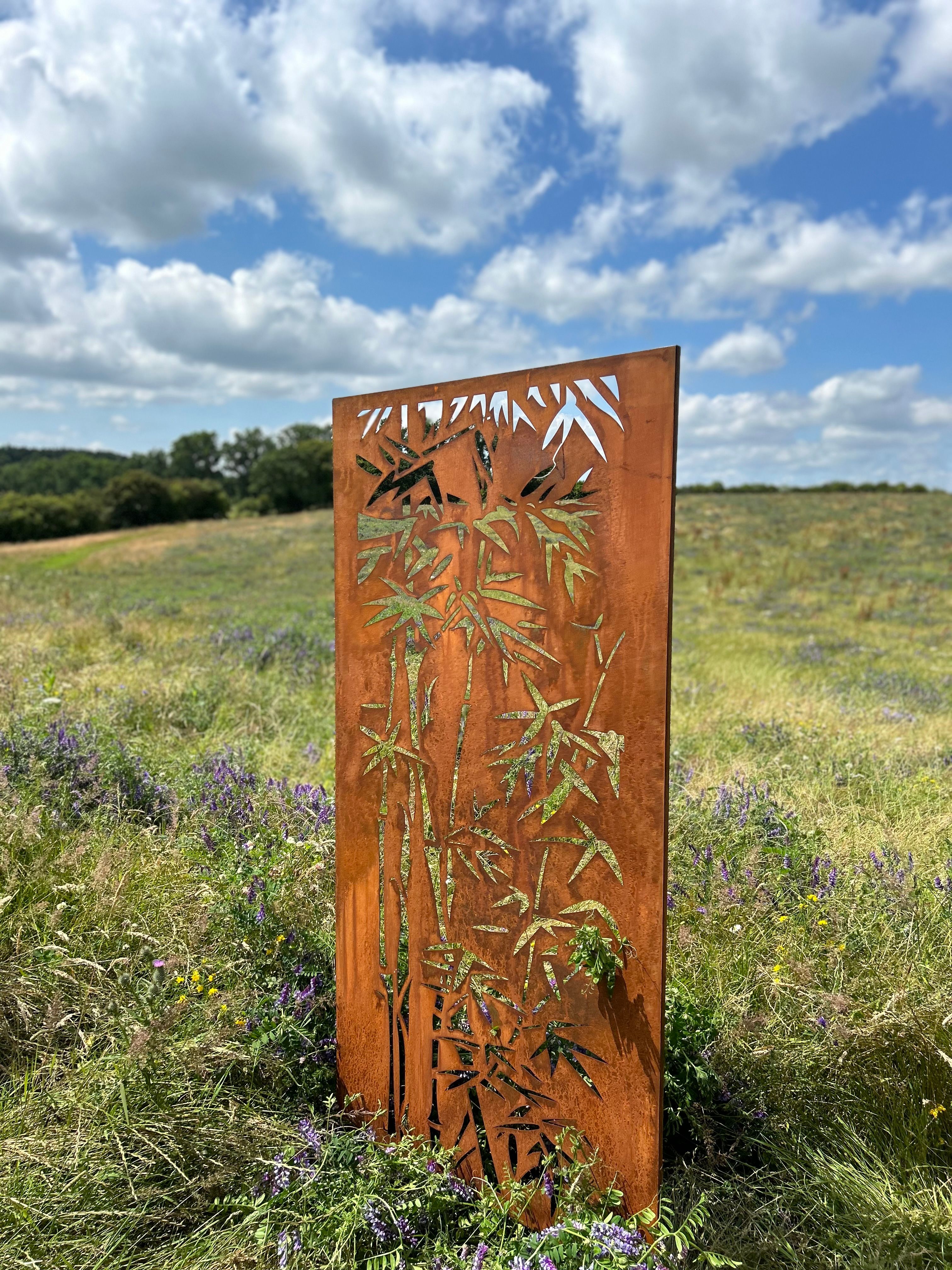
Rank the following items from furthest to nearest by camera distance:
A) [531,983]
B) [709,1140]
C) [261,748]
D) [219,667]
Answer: [219,667] → [261,748] → [709,1140] → [531,983]

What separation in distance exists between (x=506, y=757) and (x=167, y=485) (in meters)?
63.2

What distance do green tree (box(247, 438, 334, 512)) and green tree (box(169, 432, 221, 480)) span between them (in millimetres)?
24421

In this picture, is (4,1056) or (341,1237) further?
(4,1056)

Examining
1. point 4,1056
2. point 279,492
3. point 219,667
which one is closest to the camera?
point 4,1056

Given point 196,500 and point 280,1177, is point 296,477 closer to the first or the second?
point 196,500

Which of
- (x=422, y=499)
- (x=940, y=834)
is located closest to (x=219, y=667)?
(x=422, y=499)

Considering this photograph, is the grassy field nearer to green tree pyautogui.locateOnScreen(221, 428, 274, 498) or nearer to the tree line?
the tree line

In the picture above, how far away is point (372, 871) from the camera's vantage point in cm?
236

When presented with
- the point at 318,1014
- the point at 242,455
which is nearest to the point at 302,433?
the point at 242,455

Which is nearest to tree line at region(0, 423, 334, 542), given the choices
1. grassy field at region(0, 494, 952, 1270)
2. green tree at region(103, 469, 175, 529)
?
green tree at region(103, 469, 175, 529)

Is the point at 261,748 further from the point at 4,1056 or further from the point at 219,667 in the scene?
the point at 4,1056

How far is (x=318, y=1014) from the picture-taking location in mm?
2643

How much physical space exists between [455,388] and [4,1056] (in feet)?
8.44

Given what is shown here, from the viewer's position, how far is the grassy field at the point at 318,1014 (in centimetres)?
199
